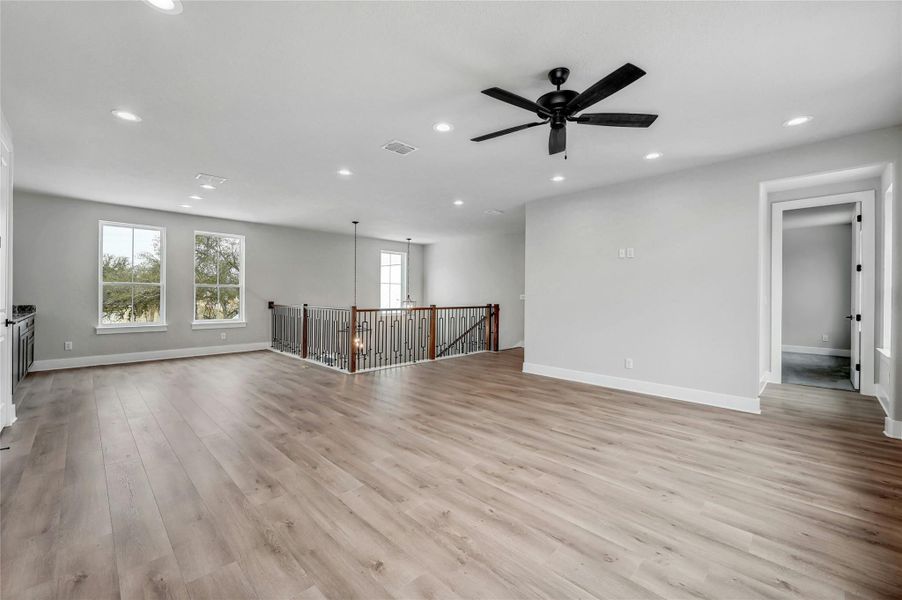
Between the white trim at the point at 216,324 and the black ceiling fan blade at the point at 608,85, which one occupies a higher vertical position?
the black ceiling fan blade at the point at 608,85

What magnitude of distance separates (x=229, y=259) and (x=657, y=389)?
8066 mm

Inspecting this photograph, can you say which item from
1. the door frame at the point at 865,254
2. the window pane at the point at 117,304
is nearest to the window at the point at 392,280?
the window pane at the point at 117,304

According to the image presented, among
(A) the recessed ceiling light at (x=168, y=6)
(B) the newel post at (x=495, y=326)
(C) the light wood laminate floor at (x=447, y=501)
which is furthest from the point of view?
(B) the newel post at (x=495, y=326)

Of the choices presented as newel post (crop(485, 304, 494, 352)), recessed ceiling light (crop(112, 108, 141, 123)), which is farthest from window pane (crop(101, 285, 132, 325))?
newel post (crop(485, 304, 494, 352))

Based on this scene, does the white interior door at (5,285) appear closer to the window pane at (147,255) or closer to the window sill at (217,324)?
the window pane at (147,255)

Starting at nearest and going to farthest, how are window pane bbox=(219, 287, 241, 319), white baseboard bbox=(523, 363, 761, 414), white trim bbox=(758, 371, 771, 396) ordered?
1. white baseboard bbox=(523, 363, 761, 414)
2. white trim bbox=(758, 371, 771, 396)
3. window pane bbox=(219, 287, 241, 319)

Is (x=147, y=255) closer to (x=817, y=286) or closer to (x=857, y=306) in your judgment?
(x=857, y=306)

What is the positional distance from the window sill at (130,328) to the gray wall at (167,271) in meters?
0.09

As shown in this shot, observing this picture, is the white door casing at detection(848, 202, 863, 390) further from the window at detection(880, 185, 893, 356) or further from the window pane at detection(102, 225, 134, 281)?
the window pane at detection(102, 225, 134, 281)

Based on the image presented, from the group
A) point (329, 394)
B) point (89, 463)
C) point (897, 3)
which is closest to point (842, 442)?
point (897, 3)

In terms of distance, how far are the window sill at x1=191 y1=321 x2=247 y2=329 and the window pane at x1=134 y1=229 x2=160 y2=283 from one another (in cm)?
102

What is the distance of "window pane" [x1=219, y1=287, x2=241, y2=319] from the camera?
7785 mm

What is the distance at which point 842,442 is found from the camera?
3236mm

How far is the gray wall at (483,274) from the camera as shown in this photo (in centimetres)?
902
